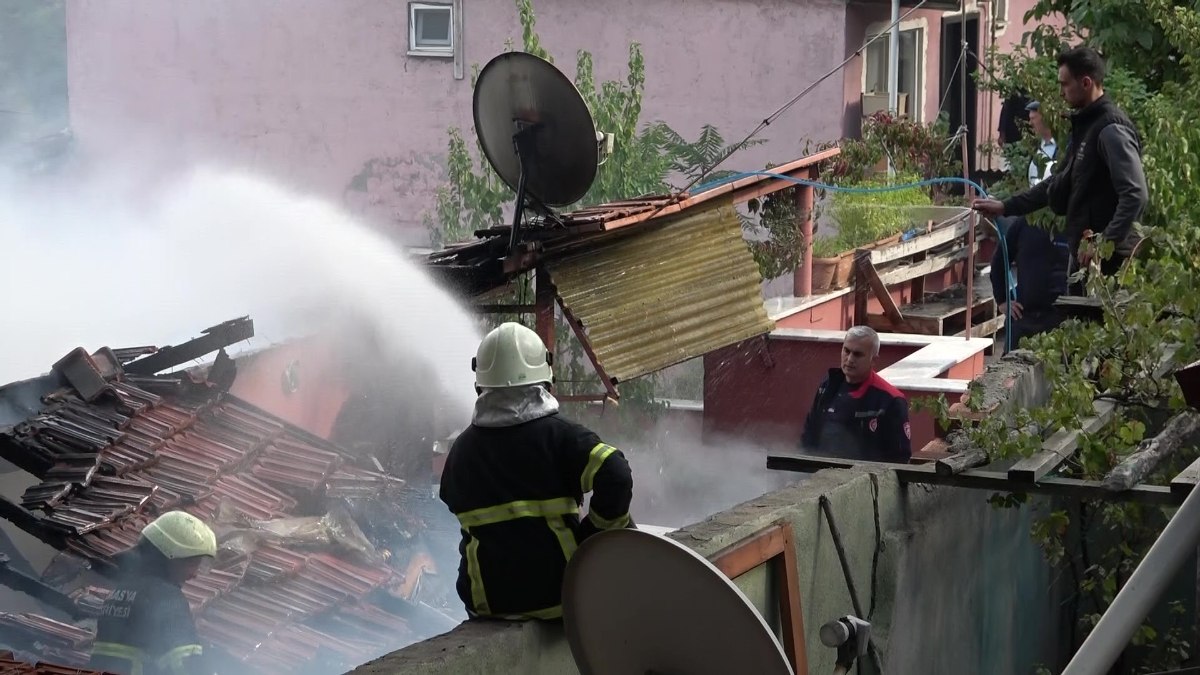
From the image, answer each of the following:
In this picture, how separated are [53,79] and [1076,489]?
1848cm

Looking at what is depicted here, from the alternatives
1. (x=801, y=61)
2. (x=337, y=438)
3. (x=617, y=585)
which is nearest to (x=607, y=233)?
(x=337, y=438)

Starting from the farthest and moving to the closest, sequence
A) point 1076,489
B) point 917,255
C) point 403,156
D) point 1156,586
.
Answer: point 403,156
point 917,255
point 1076,489
point 1156,586

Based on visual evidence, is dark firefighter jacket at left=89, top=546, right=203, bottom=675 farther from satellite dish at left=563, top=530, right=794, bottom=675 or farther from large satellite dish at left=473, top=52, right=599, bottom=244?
satellite dish at left=563, top=530, right=794, bottom=675

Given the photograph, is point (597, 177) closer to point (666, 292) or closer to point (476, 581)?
point (666, 292)

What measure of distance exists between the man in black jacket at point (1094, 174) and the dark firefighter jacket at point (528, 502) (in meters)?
3.94

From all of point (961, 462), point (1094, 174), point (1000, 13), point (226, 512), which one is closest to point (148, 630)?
point (226, 512)

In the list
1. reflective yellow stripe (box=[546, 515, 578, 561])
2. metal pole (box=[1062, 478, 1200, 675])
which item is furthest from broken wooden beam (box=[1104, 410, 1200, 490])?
metal pole (box=[1062, 478, 1200, 675])

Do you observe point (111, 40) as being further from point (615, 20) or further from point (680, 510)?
point (680, 510)

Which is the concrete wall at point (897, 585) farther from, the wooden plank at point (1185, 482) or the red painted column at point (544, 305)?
the red painted column at point (544, 305)

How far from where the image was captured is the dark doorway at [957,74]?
2153 cm

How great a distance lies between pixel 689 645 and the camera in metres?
3.25

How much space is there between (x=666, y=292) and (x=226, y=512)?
9.34 feet

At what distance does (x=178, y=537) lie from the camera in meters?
6.38

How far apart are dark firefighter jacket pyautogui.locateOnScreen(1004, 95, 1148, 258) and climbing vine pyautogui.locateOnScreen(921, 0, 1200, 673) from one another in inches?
8.0
